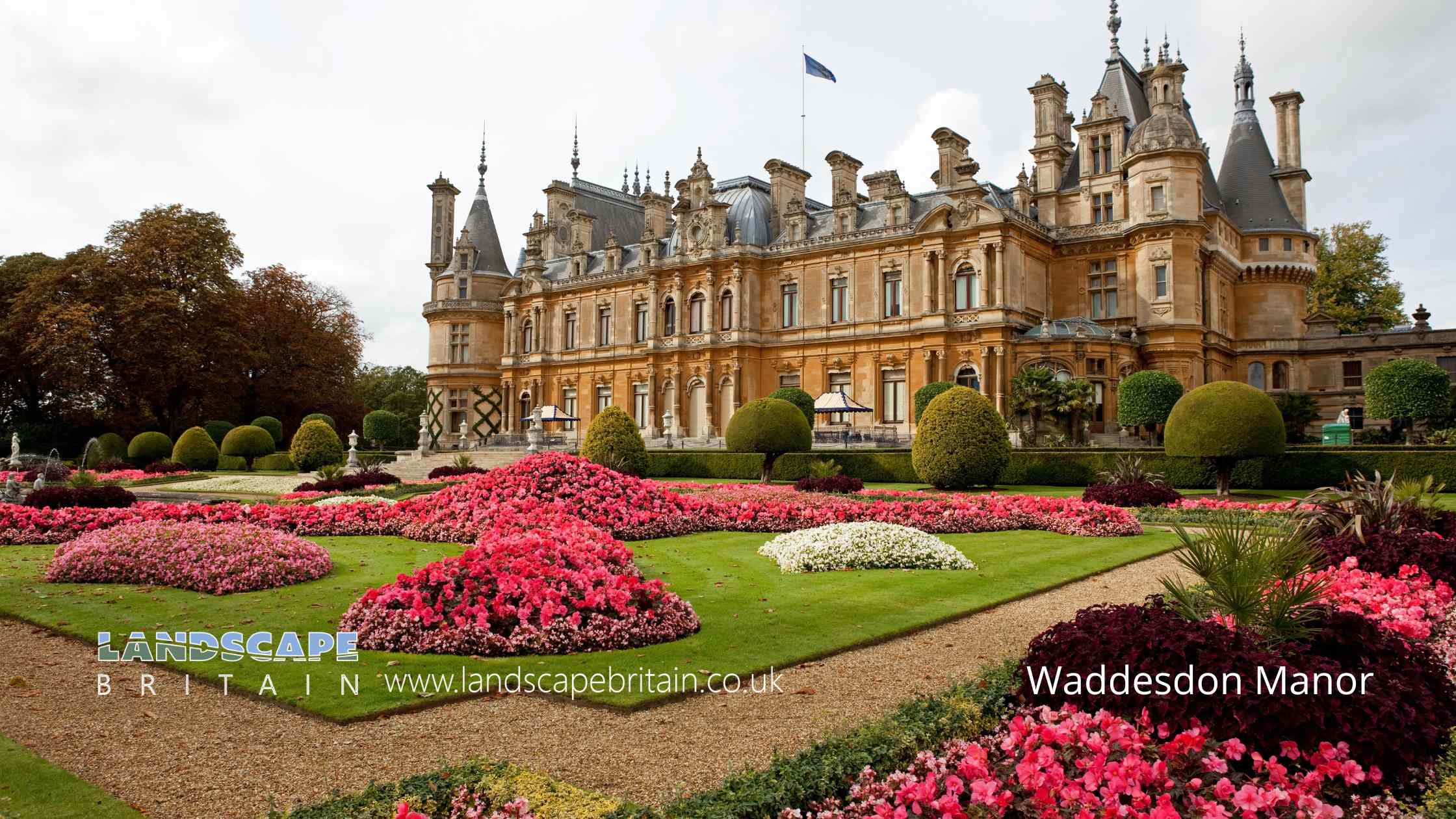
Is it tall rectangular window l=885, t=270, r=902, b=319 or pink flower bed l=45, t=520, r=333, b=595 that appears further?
tall rectangular window l=885, t=270, r=902, b=319

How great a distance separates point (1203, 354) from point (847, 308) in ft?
46.8

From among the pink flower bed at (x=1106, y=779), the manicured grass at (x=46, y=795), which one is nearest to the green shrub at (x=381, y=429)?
the manicured grass at (x=46, y=795)

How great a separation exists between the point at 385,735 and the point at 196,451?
36.2 metres

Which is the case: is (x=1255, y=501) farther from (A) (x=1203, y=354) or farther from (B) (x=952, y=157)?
(B) (x=952, y=157)

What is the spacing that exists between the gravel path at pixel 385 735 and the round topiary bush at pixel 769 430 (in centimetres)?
1963

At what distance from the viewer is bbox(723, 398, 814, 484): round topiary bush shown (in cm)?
2655

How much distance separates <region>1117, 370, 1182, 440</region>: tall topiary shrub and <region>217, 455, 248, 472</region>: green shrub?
109 ft

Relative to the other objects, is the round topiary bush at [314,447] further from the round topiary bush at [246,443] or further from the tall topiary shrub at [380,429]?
the tall topiary shrub at [380,429]

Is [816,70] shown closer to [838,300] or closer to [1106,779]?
[838,300]

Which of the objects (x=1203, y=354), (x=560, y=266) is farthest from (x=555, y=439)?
(x=1203, y=354)

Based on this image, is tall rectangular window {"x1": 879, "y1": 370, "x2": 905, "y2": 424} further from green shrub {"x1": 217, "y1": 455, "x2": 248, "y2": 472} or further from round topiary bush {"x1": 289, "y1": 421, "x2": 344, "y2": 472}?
green shrub {"x1": 217, "y1": 455, "x2": 248, "y2": 472}

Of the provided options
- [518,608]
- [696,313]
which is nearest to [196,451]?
[696,313]

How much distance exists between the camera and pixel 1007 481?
2569cm

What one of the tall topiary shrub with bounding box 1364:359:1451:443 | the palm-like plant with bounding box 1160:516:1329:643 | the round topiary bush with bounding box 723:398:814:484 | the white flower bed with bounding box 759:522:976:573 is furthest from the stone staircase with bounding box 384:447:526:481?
the palm-like plant with bounding box 1160:516:1329:643
